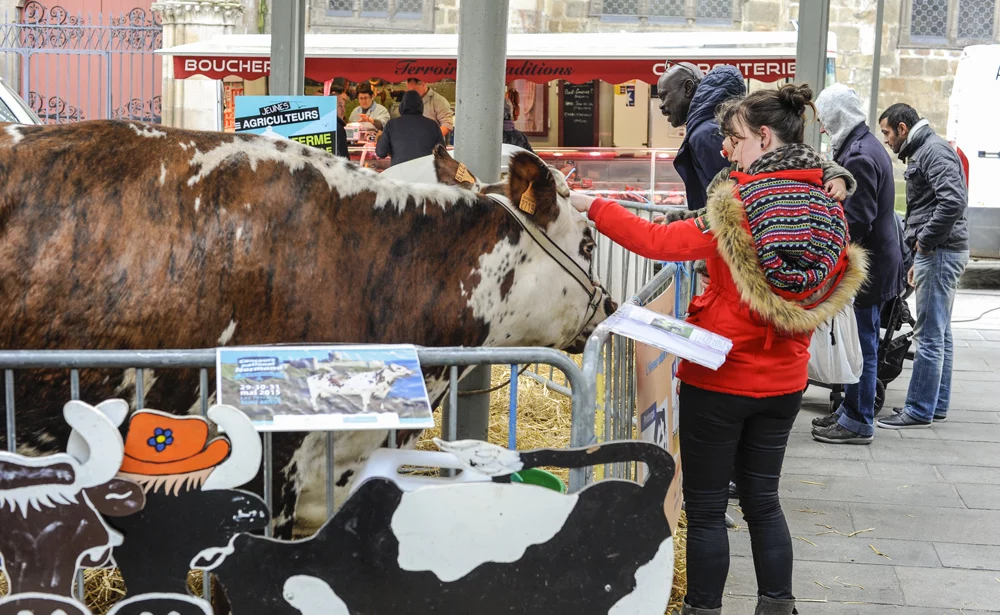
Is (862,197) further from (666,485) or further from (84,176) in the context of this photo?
(84,176)

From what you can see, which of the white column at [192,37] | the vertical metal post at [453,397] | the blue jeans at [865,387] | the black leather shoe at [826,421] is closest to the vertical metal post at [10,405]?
the vertical metal post at [453,397]

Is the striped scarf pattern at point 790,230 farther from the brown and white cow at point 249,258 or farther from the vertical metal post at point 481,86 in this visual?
the vertical metal post at point 481,86

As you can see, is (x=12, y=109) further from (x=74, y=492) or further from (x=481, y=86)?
(x=74, y=492)

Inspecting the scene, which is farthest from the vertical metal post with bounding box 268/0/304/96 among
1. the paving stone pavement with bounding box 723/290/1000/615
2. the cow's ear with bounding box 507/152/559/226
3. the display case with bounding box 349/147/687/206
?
the display case with bounding box 349/147/687/206

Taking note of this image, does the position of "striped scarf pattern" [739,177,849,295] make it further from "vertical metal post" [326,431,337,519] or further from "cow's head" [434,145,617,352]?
"vertical metal post" [326,431,337,519]

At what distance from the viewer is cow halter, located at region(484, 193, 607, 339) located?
393cm

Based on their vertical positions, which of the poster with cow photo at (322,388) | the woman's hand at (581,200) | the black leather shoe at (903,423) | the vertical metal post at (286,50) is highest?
the vertical metal post at (286,50)

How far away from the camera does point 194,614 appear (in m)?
2.61

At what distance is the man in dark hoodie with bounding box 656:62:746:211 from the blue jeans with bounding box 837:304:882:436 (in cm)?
156

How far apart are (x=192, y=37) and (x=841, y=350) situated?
15021 mm

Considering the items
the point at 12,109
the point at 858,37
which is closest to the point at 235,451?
the point at 12,109

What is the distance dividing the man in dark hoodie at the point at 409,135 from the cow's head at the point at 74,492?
30.6 feet

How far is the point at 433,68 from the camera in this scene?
568 inches

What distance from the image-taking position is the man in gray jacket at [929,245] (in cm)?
702
